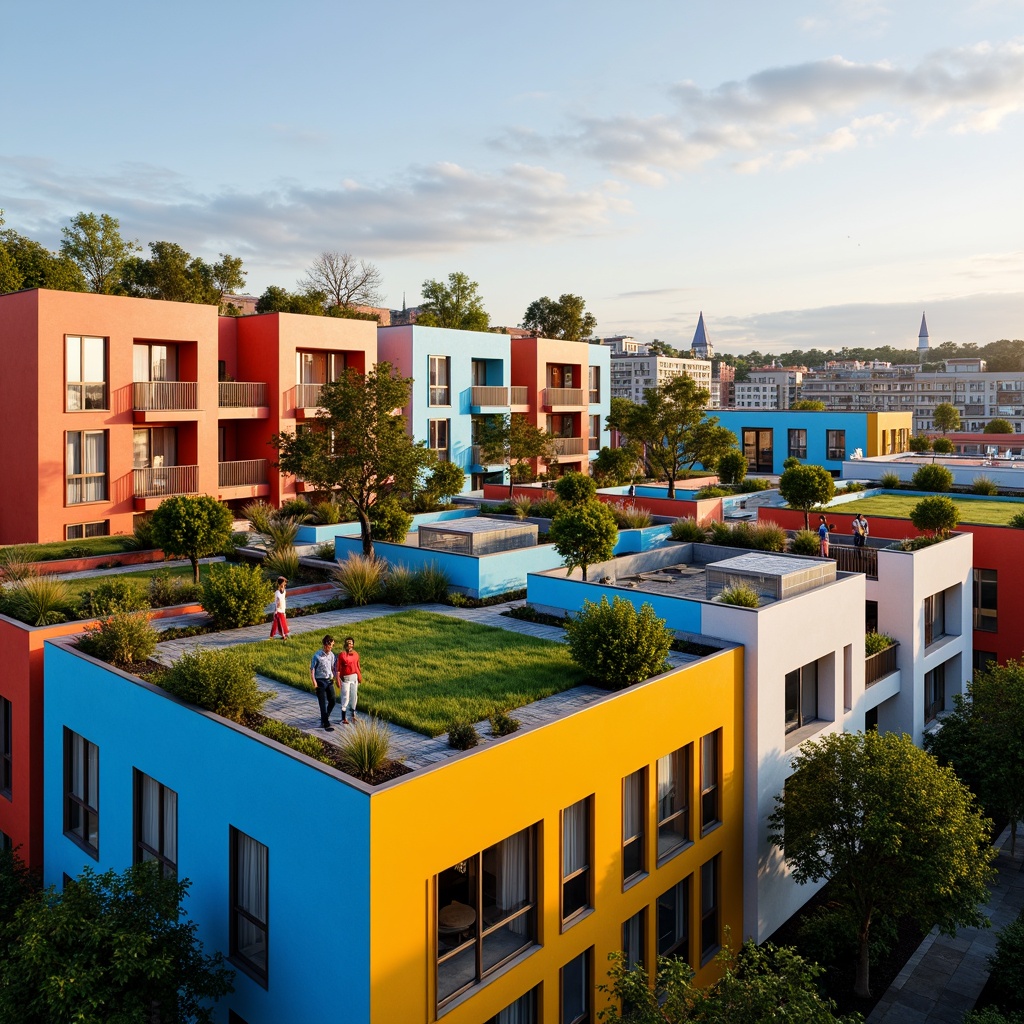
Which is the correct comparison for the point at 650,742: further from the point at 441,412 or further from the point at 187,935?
the point at 441,412

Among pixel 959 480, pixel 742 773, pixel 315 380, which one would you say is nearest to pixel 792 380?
pixel 959 480

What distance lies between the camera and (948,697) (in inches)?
978

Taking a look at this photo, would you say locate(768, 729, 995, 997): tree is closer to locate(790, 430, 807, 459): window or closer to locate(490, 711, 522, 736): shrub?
locate(490, 711, 522, 736): shrub

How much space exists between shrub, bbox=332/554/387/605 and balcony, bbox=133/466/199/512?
11.0m

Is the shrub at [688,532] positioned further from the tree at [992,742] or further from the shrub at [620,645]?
the shrub at [620,645]

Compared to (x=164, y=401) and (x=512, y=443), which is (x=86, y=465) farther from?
(x=512, y=443)

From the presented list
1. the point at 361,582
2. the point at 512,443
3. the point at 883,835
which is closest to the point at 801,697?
the point at 883,835

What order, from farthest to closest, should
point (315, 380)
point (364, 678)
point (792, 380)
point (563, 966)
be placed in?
point (792, 380) < point (315, 380) < point (364, 678) < point (563, 966)

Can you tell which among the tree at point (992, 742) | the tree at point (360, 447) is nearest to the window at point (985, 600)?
the tree at point (992, 742)

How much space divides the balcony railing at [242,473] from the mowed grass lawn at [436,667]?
15310mm

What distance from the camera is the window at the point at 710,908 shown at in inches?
590

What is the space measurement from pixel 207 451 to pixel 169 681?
19328 mm

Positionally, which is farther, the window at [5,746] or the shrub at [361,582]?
the shrub at [361,582]

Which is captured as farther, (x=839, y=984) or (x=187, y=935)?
(x=839, y=984)
